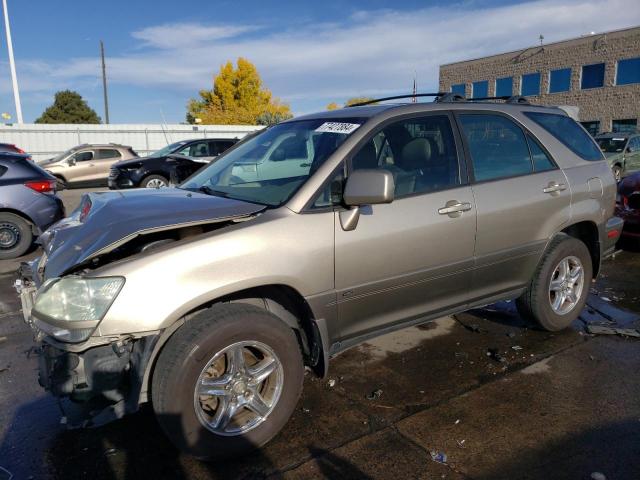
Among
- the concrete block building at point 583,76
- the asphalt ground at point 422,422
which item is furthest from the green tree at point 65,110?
the asphalt ground at point 422,422

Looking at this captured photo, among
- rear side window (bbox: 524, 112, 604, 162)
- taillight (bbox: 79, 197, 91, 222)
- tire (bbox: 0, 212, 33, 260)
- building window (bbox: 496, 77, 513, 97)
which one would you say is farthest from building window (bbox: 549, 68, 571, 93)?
taillight (bbox: 79, 197, 91, 222)

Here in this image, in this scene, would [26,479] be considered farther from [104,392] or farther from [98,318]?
[98,318]

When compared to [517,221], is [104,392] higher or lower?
lower

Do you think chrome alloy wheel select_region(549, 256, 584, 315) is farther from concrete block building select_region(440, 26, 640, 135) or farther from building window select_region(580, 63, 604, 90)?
building window select_region(580, 63, 604, 90)

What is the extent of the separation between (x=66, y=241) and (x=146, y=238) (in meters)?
0.52

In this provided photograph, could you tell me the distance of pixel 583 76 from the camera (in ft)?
109

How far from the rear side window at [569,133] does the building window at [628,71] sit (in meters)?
32.2

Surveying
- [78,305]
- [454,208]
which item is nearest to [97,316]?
[78,305]

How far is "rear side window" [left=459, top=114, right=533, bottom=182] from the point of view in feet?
11.5

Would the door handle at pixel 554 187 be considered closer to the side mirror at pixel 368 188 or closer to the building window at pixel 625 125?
the side mirror at pixel 368 188

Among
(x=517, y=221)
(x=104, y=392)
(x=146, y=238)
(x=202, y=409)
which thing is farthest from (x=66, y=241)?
(x=517, y=221)

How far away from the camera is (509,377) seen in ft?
11.4

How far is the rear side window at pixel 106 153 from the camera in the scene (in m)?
18.0

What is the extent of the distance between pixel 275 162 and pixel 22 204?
18.9ft
